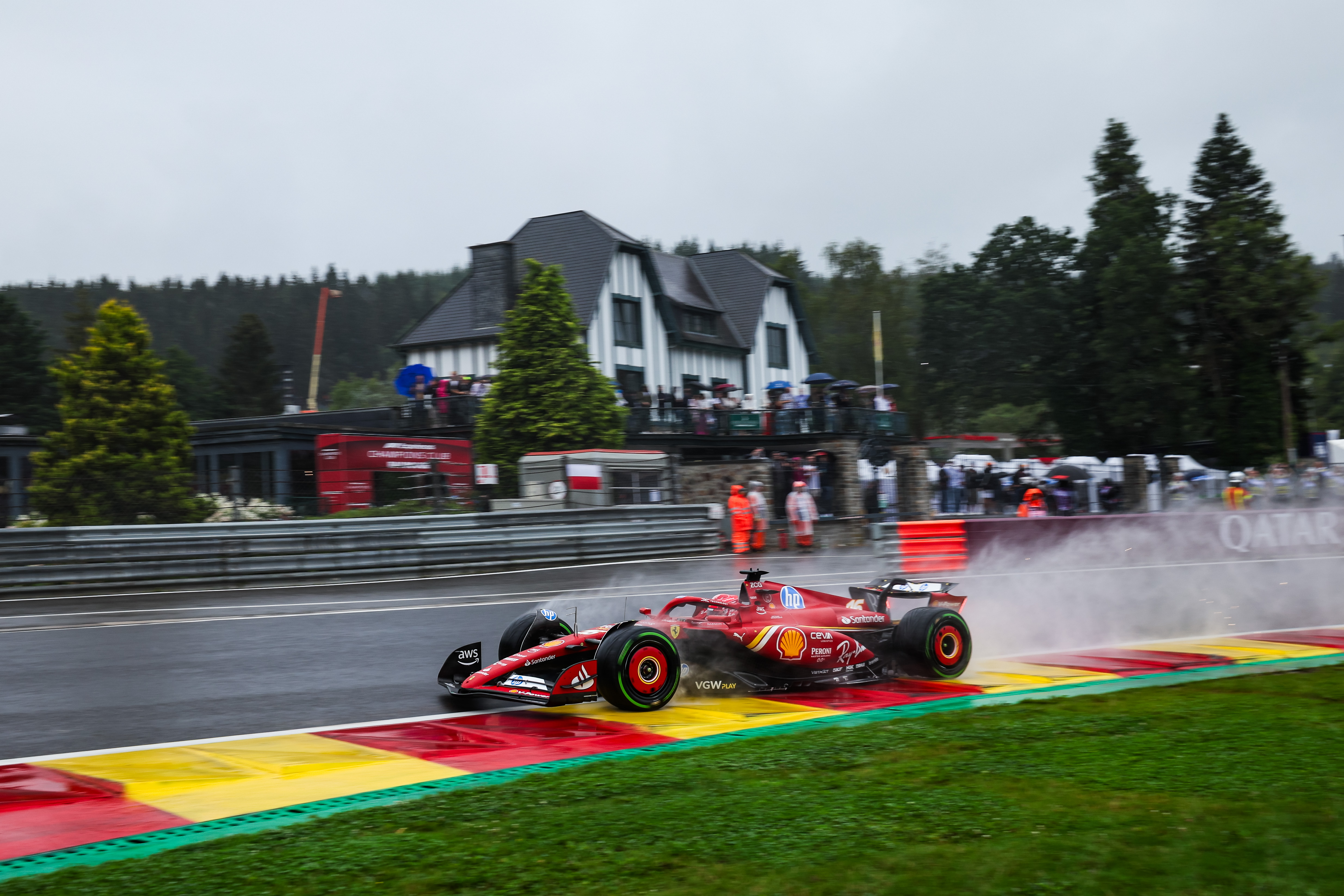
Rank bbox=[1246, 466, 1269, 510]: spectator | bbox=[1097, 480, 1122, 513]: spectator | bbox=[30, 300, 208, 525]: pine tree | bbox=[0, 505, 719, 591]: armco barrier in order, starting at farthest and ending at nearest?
1. bbox=[1097, 480, 1122, 513]: spectator
2. bbox=[30, 300, 208, 525]: pine tree
3. bbox=[1246, 466, 1269, 510]: spectator
4. bbox=[0, 505, 719, 591]: armco barrier

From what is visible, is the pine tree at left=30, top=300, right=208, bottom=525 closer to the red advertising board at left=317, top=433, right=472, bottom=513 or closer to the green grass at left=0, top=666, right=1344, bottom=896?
the red advertising board at left=317, top=433, right=472, bottom=513

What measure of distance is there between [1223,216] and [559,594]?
1609 inches

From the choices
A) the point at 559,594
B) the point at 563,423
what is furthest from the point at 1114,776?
the point at 563,423

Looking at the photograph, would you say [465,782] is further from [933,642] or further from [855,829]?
[933,642]

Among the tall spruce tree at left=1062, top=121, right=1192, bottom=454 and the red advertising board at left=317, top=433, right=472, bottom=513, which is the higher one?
the tall spruce tree at left=1062, top=121, right=1192, bottom=454

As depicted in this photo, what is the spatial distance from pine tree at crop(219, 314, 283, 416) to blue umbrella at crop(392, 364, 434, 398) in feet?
147

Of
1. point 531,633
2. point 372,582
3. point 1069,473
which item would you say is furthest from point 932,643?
point 1069,473

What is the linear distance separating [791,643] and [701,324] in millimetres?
36511

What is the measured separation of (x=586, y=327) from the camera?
37.2 m

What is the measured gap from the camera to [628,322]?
1582 inches

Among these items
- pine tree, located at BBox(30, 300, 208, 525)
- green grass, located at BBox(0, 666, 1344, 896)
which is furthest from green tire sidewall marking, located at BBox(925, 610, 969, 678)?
pine tree, located at BBox(30, 300, 208, 525)

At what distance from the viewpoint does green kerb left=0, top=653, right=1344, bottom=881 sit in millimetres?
4816

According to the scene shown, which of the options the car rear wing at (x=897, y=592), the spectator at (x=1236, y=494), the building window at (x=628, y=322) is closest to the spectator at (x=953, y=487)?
the spectator at (x=1236, y=494)

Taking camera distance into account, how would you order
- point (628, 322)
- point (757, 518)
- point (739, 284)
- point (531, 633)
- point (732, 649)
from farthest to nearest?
point (739, 284) < point (628, 322) < point (757, 518) < point (732, 649) < point (531, 633)
